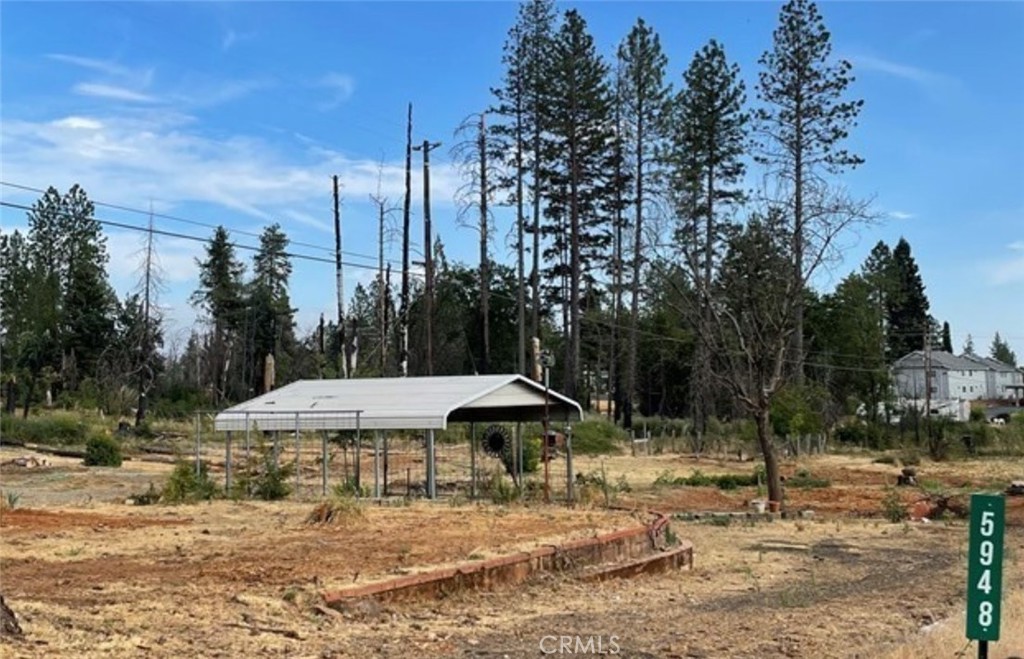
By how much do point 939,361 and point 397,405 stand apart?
83.3 m

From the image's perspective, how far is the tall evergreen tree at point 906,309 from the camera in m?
89.4

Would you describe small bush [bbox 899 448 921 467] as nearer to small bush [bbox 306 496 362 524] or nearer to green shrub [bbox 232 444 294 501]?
green shrub [bbox 232 444 294 501]

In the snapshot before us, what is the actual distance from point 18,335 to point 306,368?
54.0 feet

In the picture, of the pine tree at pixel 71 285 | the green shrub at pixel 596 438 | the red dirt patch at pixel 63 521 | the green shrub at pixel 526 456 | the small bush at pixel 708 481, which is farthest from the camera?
the pine tree at pixel 71 285

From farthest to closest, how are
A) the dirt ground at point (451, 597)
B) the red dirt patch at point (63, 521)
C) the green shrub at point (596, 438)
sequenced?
1. the green shrub at point (596, 438)
2. the red dirt patch at point (63, 521)
3. the dirt ground at point (451, 597)

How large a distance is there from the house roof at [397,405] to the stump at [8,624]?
12.9 m

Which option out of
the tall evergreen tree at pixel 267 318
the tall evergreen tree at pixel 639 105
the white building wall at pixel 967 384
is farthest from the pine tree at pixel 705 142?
the white building wall at pixel 967 384

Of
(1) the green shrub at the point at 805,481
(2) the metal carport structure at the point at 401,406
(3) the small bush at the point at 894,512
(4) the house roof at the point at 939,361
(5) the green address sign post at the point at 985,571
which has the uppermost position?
(4) the house roof at the point at 939,361

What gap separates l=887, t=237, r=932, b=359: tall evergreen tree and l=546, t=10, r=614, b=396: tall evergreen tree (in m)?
45.5

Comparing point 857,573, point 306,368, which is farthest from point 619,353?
point 857,573

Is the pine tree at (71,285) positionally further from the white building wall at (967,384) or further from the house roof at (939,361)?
the white building wall at (967,384)

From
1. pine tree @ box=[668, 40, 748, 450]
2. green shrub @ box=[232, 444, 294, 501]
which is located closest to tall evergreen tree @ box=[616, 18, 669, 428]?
pine tree @ box=[668, 40, 748, 450]

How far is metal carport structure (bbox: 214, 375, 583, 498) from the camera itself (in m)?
19.8

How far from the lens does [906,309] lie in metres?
92.0
